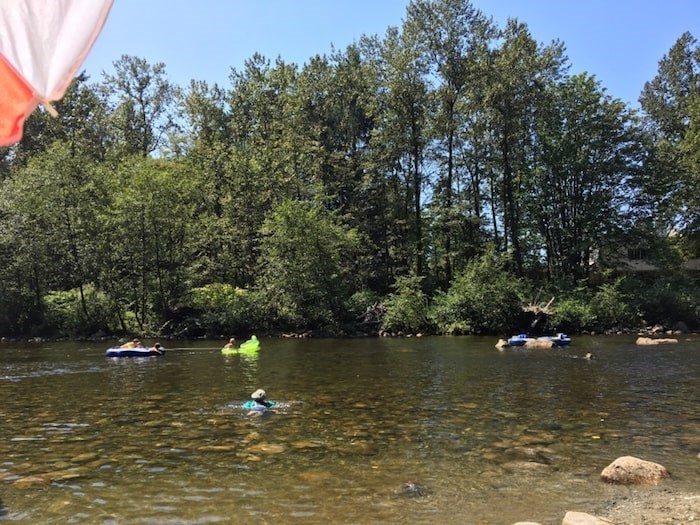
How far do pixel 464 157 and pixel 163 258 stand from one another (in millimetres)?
26431

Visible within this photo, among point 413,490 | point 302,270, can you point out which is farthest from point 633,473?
point 302,270

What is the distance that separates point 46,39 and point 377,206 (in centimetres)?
4912

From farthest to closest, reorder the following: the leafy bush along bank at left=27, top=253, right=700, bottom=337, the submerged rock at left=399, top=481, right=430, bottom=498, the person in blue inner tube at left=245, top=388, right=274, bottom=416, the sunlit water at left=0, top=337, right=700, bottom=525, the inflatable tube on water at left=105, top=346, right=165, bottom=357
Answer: the leafy bush along bank at left=27, top=253, right=700, bottom=337 → the inflatable tube on water at left=105, top=346, right=165, bottom=357 → the person in blue inner tube at left=245, top=388, right=274, bottom=416 → the submerged rock at left=399, top=481, right=430, bottom=498 → the sunlit water at left=0, top=337, right=700, bottom=525

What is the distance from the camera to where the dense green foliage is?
134ft

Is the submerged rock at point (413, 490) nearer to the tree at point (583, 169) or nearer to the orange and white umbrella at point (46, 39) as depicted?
the orange and white umbrella at point (46, 39)

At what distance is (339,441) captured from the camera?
1061cm

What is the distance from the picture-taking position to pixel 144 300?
42.6 meters

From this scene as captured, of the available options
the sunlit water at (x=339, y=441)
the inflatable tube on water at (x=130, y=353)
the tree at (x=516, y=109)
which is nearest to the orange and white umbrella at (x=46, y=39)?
the sunlit water at (x=339, y=441)

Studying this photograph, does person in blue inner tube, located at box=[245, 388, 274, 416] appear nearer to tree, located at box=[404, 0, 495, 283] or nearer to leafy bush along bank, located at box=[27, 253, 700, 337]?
leafy bush along bank, located at box=[27, 253, 700, 337]

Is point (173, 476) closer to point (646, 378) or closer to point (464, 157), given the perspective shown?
point (646, 378)

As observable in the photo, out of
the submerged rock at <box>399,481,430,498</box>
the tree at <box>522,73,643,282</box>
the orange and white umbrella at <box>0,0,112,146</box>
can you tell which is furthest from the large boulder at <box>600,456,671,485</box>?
the tree at <box>522,73,643,282</box>

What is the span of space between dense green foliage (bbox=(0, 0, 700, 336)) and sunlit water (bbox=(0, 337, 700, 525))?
20191mm

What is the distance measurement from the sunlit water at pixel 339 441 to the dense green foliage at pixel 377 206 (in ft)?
66.2

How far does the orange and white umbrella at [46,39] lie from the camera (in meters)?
3.11
